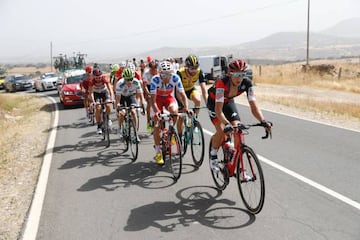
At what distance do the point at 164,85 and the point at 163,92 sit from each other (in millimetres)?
174

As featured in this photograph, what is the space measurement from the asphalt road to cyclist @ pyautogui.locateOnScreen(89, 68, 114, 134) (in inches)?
61.0

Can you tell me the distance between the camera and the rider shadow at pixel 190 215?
16.6ft

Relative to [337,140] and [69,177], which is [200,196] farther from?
[337,140]

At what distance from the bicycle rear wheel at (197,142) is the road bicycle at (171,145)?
0.55m

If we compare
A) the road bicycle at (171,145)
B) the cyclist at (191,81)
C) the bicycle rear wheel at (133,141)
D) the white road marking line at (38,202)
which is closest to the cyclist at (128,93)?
the bicycle rear wheel at (133,141)

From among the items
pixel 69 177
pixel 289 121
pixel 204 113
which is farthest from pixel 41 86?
pixel 69 177

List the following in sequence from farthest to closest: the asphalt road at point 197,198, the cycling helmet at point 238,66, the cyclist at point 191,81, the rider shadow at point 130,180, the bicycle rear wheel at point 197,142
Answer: the cyclist at point 191,81
the bicycle rear wheel at point 197,142
the rider shadow at point 130,180
the cycling helmet at point 238,66
the asphalt road at point 197,198

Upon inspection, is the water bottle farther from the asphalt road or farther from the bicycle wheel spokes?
the bicycle wheel spokes

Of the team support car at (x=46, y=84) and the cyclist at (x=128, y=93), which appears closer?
the cyclist at (x=128, y=93)

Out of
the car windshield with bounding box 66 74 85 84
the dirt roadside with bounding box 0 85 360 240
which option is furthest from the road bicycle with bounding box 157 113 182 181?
the car windshield with bounding box 66 74 85 84

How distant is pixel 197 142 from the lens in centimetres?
784

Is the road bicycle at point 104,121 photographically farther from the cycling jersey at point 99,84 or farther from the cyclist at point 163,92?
the cyclist at point 163,92

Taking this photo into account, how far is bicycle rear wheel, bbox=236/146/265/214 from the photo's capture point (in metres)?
5.12

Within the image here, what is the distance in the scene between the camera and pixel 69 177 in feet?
24.3
